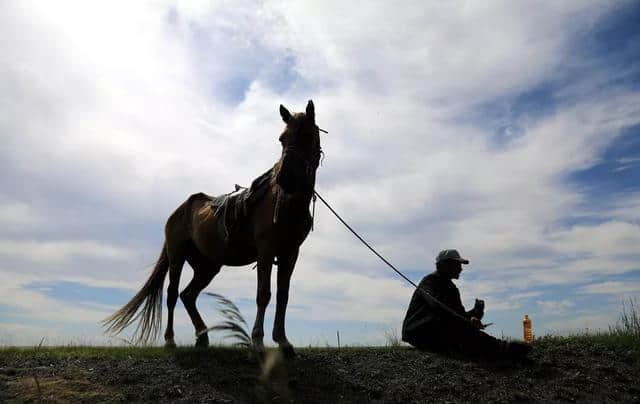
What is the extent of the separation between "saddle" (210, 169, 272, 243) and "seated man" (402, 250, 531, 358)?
9.56ft

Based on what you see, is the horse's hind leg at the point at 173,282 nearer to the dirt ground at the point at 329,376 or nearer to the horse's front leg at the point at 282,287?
the dirt ground at the point at 329,376

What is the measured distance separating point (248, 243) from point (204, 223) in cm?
104

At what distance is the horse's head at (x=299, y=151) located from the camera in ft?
24.8

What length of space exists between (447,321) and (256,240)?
10.3ft

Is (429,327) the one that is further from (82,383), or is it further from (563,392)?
(82,383)

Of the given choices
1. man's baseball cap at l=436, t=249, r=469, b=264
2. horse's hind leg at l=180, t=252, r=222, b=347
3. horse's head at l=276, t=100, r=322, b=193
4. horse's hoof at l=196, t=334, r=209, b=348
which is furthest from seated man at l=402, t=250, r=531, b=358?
horse's hind leg at l=180, t=252, r=222, b=347

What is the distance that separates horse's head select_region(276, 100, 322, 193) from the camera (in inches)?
298

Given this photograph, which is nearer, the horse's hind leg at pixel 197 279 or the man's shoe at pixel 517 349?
the man's shoe at pixel 517 349

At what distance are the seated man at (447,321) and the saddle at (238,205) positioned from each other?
9.56 feet

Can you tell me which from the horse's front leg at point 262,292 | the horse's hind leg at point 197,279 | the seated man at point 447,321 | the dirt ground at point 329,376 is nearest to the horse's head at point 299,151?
the horse's front leg at point 262,292

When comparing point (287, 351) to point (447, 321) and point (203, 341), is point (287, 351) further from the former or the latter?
point (447, 321)

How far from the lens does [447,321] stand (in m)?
8.53

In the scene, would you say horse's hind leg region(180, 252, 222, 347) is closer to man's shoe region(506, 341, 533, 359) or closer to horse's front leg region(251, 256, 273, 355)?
horse's front leg region(251, 256, 273, 355)

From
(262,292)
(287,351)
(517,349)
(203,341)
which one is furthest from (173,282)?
(517,349)
